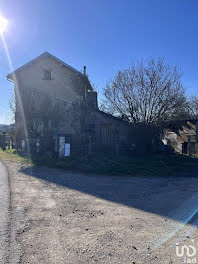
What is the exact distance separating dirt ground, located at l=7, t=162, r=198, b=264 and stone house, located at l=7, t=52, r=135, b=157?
20.0 feet

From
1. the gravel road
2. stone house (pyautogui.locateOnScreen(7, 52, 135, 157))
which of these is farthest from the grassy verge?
the gravel road

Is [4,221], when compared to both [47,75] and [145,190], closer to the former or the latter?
[145,190]

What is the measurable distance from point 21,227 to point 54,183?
3313 mm

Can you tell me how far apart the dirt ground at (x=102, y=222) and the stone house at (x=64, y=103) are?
240 inches

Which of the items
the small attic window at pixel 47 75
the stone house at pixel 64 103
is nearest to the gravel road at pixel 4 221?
the stone house at pixel 64 103

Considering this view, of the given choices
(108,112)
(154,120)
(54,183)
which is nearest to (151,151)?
(154,120)

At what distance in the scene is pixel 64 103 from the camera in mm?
16250

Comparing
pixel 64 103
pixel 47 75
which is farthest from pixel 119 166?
pixel 47 75

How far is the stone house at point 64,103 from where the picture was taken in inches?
516

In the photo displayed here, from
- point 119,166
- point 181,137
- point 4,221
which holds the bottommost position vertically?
point 4,221

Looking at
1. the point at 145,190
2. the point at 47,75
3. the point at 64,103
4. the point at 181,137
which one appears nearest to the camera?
the point at 145,190

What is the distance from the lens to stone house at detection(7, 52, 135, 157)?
43.0ft

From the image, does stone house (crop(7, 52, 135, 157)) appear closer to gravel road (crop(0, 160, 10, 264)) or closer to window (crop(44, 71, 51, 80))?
window (crop(44, 71, 51, 80))

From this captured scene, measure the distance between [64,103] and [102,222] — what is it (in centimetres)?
1341
